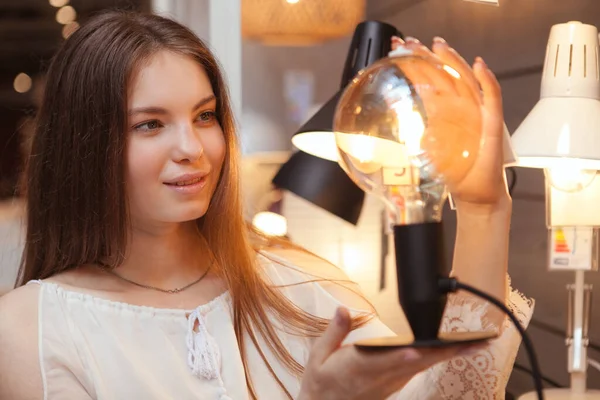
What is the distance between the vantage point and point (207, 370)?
1380mm

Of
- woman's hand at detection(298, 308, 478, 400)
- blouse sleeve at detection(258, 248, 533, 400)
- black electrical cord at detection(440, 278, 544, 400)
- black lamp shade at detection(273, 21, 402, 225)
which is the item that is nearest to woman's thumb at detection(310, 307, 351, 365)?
woman's hand at detection(298, 308, 478, 400)

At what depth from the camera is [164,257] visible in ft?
4.81

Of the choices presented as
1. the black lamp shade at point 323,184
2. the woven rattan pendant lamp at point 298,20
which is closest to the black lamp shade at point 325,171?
the black lamp shade at point 323,184

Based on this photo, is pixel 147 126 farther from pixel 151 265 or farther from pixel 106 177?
pixel 151 265

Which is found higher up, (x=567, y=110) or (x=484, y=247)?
(x=567, y=110)

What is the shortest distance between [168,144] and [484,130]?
1.58ft

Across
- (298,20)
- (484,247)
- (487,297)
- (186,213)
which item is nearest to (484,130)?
(484,247)

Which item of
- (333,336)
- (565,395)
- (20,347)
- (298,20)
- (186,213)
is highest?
(298,20)

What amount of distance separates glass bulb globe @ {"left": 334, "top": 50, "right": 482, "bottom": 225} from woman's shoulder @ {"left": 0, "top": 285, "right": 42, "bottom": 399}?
0.66 m

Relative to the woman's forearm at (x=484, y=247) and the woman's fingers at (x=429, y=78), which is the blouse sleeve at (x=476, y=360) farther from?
the woman's fingers at (x=429, y=78)

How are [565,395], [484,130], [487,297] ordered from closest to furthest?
[487,297], [484,130], [565,395]

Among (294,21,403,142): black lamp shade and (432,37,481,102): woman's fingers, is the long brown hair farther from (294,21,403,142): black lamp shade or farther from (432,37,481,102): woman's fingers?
(432,37,481,102): woman's fingers

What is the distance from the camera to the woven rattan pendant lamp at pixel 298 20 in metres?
2.32

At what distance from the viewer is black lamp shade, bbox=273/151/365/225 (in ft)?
5.04
